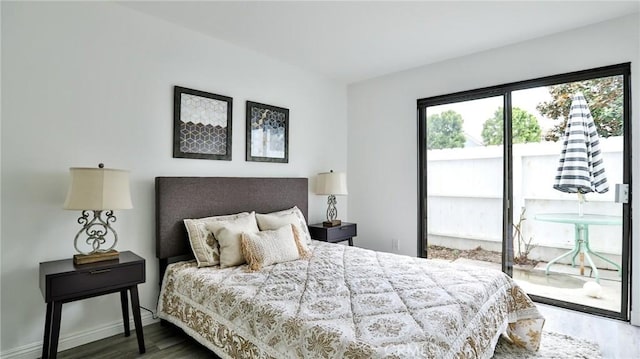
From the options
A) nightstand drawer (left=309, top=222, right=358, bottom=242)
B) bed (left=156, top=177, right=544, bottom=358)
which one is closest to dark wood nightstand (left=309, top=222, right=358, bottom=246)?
nightstand drawer (left=309, top=222, right=358, bottom=242)

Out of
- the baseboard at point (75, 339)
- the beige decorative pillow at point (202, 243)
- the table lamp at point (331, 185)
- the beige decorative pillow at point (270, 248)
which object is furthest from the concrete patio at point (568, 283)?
the baseboard at point (75, 339)

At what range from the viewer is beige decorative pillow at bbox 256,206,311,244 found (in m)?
3.16

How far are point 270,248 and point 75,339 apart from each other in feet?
5.06

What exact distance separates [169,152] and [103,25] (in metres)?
1.09

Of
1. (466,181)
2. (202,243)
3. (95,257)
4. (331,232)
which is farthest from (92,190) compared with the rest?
(466,181)

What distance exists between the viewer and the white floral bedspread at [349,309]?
4.95 ft

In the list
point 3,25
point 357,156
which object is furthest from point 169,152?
point 357,156

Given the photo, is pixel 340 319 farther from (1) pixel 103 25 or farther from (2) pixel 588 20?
(2) pixel 588 20

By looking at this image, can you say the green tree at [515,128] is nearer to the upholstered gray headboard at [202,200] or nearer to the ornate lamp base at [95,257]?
the upholstered gray headboard at [202,200]

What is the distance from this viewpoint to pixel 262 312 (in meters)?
1.82

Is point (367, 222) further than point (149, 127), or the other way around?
point (367, 222)

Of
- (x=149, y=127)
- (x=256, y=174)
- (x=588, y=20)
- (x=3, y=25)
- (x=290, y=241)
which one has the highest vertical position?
(x=588, y=20)

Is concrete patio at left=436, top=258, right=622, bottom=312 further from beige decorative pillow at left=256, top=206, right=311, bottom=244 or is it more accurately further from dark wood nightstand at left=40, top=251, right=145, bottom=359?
dark wood nightstand at left=40, top=251, right=145, bottom=359

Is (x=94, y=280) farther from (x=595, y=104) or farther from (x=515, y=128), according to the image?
(x=595, y=104)
